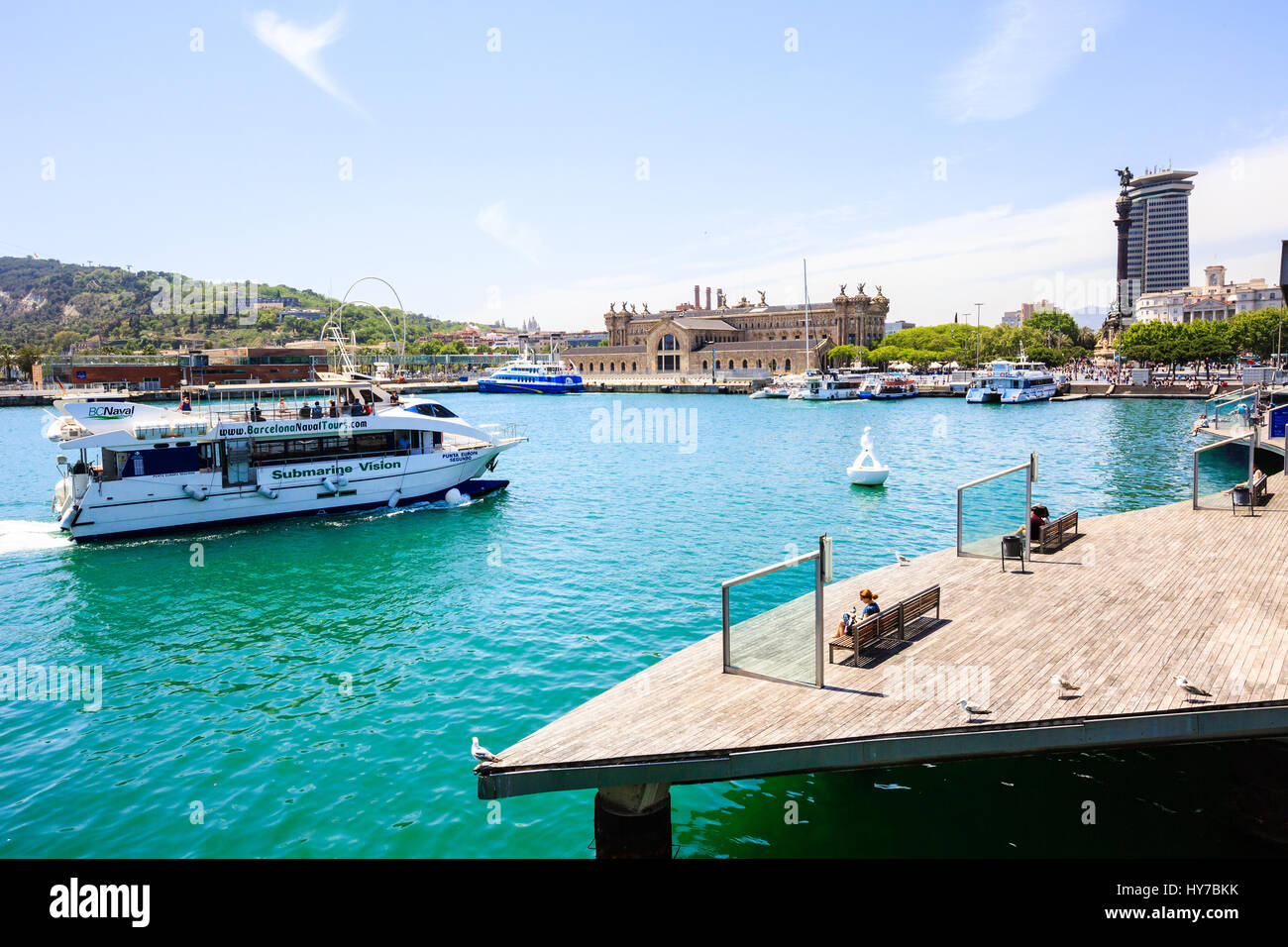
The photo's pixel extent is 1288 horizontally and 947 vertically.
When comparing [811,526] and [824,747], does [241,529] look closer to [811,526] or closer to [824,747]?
[811,526]

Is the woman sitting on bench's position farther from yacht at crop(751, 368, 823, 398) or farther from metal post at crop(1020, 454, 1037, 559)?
yacht at crop(751, 368, 823, 398)

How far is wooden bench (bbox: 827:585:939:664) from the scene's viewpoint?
42.0 ft

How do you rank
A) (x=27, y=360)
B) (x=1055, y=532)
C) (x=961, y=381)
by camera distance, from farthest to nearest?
(x=27, y=360), (x=961, y=381), (x=1055, y=532)

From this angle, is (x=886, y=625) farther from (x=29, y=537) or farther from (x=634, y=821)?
(x=29, y=537)

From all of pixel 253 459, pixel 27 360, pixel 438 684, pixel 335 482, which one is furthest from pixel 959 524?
pixel 27 360

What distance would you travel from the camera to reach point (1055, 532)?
1984cm

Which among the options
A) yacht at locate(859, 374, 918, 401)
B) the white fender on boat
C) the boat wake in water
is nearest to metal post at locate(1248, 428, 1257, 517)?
the white fender on boat

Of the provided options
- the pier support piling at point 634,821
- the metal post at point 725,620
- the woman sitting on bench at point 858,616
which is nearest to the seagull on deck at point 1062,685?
the woman sitting on bench at point 858,616

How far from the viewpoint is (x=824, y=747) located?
9.91 metres

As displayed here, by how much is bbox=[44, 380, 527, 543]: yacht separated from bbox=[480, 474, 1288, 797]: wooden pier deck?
27201 mm

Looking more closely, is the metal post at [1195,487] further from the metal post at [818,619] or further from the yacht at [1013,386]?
the yacht at [1013,386]

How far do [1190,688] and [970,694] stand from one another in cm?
273

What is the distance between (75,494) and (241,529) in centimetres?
602
